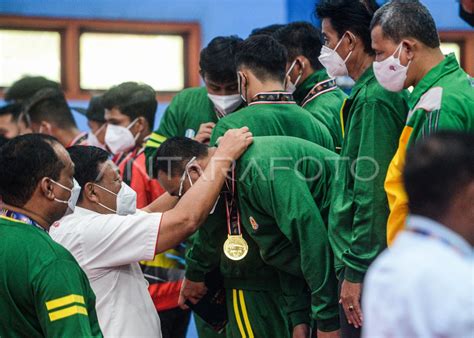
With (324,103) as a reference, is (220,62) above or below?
above

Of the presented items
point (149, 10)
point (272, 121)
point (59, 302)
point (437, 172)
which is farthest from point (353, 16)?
point (149, 10)

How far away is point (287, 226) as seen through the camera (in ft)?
13.2

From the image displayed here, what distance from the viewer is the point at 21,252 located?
10.5 ft

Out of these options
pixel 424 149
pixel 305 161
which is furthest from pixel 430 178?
pixel 305 161

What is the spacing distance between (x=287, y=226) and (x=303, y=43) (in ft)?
4.56

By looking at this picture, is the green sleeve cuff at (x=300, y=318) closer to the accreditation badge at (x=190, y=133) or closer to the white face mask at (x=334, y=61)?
the white face mask at (x=334, y=61)

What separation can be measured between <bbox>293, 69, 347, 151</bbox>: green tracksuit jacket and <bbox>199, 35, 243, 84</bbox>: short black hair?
333 mm

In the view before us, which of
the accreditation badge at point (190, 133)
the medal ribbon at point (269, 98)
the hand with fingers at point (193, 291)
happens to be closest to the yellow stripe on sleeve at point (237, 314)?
the hand with fingers at point (193, 291)

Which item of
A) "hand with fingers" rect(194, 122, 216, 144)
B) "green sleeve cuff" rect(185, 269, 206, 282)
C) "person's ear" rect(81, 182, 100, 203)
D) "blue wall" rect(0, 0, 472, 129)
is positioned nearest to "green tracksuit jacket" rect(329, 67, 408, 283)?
"green sleeve cuff" rect(185, 269, 206, 282)

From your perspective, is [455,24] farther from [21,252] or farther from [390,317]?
[390,317]

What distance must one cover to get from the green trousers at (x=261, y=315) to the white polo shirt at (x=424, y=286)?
7.23 feet

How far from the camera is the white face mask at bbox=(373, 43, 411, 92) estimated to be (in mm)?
3709

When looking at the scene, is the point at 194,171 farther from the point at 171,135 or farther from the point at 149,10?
the point at 149,10

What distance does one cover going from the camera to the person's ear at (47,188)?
11.4 feet
